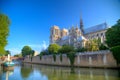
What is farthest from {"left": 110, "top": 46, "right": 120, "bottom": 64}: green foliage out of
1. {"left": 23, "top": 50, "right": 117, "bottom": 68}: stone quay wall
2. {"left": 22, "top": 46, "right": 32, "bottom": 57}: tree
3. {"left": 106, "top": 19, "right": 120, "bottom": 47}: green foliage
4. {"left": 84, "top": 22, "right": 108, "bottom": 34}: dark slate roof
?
{"left": 22, "top": 46, "right": 32, "bottom": 57}: tree

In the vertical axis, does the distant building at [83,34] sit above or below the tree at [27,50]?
above

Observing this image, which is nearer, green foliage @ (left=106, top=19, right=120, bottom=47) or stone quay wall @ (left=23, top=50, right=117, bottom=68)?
stone quay wall @ (left=23, top=50, right=117, bottom=68)

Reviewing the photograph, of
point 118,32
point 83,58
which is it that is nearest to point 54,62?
point 83,58

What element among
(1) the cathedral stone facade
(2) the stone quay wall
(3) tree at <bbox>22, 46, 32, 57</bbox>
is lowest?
(2) the stone quay wall

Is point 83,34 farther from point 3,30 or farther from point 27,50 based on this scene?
point 3,30

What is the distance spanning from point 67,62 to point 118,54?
9.91 m

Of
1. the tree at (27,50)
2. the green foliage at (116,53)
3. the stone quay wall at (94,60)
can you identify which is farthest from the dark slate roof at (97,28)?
the green foliage at (116,53)

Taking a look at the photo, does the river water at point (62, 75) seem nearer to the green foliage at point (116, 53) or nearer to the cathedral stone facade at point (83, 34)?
the green foliage at point (116, 53)

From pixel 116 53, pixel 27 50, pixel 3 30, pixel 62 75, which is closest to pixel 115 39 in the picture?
pixel 116 53

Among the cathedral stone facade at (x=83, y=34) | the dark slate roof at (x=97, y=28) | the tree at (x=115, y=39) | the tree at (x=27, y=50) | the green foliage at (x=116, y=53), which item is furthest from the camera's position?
the tree at (x=27, y=50)

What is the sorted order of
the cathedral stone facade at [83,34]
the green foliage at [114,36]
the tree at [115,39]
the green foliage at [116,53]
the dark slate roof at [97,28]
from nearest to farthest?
the green foliage at [116,53], the tree at [115,39], the green foliage at [114,36], the cathedral stone facade at [83,34], the dark slate roof at [97,28]

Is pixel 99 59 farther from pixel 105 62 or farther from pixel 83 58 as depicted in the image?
pixel 83 58

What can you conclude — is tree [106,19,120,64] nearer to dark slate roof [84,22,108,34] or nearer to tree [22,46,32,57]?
dark slate roof [84,22,108,34]


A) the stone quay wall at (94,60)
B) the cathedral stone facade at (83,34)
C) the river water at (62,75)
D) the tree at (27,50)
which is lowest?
the river water at (62,75)
